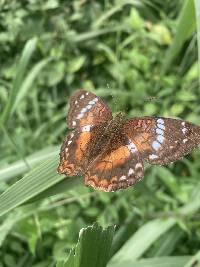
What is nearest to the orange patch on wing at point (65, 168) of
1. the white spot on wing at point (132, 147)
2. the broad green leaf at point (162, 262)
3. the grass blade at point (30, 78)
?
the white spot on wing at point (132, 147)

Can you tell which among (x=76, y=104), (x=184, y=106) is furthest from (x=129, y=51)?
(x=76, y=104)

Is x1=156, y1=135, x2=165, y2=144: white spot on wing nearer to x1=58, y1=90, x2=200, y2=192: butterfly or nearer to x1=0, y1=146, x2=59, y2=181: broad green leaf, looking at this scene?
x1=58, y1=90, x2=200, y2=192: butterfly

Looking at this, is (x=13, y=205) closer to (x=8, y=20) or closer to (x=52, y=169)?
(x=52, y=169)

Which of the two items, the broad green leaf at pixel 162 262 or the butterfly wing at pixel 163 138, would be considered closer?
the butterfly wing at pixel 163 138

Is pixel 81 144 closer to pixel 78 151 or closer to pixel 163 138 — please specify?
pixel 78 151

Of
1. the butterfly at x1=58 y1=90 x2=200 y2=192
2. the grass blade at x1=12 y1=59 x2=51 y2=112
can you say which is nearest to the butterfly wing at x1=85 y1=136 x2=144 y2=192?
the butterfly at x1=58 y1=90 x2=200 y2=192

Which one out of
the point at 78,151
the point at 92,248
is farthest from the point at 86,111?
the point at 92,248

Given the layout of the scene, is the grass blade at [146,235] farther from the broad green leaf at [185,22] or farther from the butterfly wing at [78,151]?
the broad green leaf at [185,22]
